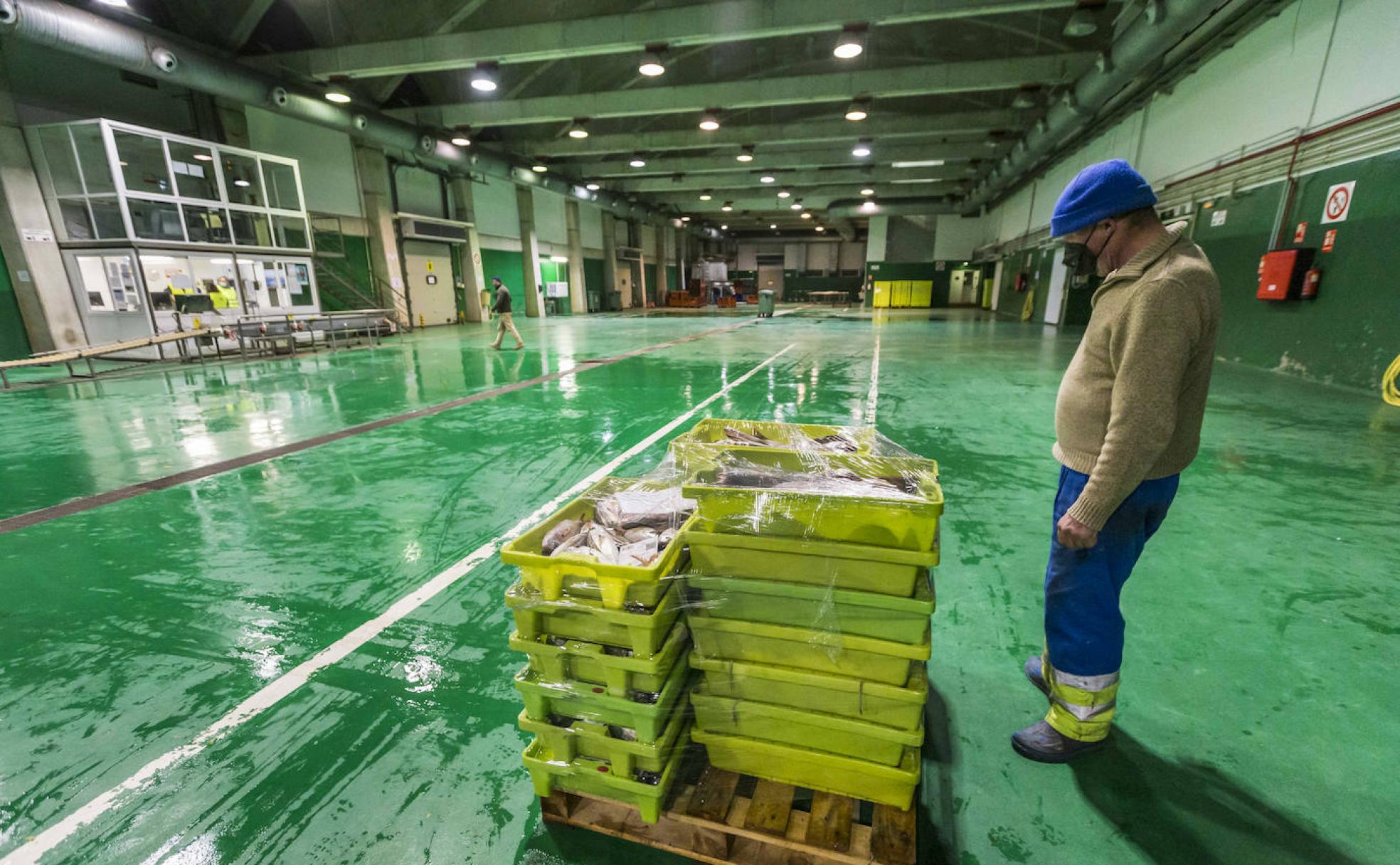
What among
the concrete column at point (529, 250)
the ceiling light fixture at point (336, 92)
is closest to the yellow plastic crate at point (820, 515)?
the ceiling light fixture at point (336, 92)

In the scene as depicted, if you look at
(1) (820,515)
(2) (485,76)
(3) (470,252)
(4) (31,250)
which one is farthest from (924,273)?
(1) (820,515)

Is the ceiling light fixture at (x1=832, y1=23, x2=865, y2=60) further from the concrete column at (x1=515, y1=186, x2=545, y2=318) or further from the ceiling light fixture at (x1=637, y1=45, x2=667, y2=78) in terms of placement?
the concrete column at (x1=515, y1=186, x2=545, y2=318)

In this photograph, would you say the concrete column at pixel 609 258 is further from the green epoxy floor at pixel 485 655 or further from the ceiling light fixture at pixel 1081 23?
the green epoxy floor at pixel 485 655

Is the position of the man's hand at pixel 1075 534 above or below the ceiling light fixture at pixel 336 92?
below

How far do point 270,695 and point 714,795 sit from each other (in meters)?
1.81

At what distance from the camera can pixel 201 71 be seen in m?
10.3

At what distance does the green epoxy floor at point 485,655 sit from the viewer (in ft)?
5.40

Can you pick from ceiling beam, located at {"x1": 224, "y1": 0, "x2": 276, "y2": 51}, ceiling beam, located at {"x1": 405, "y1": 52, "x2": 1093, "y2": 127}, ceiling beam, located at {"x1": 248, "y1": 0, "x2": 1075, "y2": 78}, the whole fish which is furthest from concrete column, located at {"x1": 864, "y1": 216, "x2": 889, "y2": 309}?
the whole fish

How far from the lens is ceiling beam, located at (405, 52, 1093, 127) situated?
11039 mm

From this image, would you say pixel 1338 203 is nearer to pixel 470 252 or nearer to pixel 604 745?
pixel 604 745

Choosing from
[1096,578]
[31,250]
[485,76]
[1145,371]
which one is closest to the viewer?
[1145,371]

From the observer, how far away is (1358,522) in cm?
346

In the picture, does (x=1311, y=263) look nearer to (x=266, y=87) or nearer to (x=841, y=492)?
(x=841, y=492)

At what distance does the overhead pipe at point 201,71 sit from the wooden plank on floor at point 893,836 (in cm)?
1332
